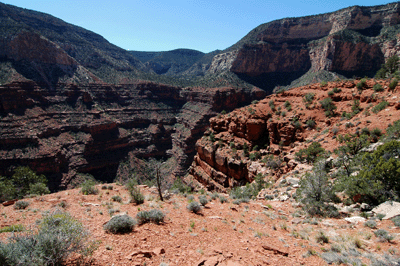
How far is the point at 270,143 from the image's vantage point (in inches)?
1038

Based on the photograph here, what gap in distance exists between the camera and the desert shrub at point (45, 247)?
4.77 m

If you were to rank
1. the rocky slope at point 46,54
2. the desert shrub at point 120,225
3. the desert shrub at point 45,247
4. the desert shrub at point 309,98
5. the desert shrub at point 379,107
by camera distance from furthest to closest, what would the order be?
the rocky slope at point 46,54 < the desert shrub at point 309,98 < the desert shrub at point 379,107 < the desert shrub at point 120,225 < the desert shrub at point 45,247

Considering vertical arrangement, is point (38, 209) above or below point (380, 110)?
below

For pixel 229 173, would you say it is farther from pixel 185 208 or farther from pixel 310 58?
pixel 310 58

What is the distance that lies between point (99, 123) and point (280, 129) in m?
Result: 58.1

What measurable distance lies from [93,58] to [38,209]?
99911 millimetres

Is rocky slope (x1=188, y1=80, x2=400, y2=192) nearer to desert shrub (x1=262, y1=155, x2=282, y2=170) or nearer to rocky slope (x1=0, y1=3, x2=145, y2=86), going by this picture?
desert shrub (x1=262, y1=155, x2=282, y2=170)

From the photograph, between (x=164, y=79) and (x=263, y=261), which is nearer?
(x=263, y=261)

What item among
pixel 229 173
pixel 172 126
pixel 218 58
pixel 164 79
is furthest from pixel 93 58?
pixel 229 173

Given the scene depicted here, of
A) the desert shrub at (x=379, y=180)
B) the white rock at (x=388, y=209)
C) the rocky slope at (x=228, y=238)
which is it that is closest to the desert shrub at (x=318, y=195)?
the rocky slope at (x=228, y=238)

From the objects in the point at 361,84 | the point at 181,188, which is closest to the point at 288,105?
the point at 361,84

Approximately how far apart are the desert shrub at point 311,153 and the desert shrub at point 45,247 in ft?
56.4

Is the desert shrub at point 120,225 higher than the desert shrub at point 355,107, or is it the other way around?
the desert shrub at point 355,107

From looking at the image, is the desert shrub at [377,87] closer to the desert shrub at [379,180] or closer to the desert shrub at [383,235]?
the desert shrub at [379,180]
